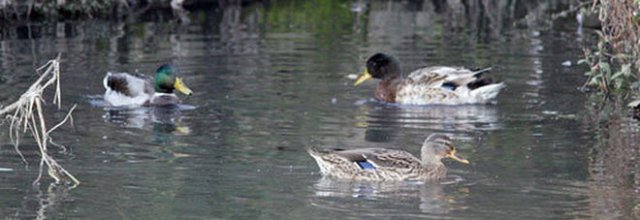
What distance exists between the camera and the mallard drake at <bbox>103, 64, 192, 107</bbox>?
18.5 metres

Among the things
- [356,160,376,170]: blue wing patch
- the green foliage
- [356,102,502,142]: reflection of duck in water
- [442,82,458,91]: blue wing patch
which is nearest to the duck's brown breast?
[356,102,502,142]: reflection of duck in water

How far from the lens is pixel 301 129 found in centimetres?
1636

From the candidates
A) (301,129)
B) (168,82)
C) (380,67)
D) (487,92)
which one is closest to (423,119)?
(487,92)

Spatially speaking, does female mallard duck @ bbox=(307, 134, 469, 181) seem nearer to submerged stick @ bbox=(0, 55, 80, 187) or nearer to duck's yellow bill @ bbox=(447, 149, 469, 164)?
duck's yellow bill @ bbox=(447, 149, 469, 164)

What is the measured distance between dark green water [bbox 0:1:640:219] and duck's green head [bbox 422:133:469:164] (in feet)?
0.65

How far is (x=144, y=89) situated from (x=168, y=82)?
302mm

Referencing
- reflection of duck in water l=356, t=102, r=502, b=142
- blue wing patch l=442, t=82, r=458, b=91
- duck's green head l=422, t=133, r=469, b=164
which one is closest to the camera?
duck's green head l=422, t=133, r=469, b=164

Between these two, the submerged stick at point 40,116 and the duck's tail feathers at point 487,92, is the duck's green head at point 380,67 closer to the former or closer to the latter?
the duck's tail feathers at point 487,92

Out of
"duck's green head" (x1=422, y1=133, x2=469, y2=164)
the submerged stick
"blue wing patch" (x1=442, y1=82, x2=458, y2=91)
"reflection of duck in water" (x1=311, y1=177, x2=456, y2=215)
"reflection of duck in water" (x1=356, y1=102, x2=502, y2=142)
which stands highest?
the submerged stick

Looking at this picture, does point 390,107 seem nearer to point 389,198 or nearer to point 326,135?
point 326,135

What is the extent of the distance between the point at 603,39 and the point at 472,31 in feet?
33.9

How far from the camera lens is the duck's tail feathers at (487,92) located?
18656 mm

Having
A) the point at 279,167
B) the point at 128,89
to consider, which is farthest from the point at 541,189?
the point at 128,89

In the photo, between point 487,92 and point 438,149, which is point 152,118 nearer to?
point 487,92
